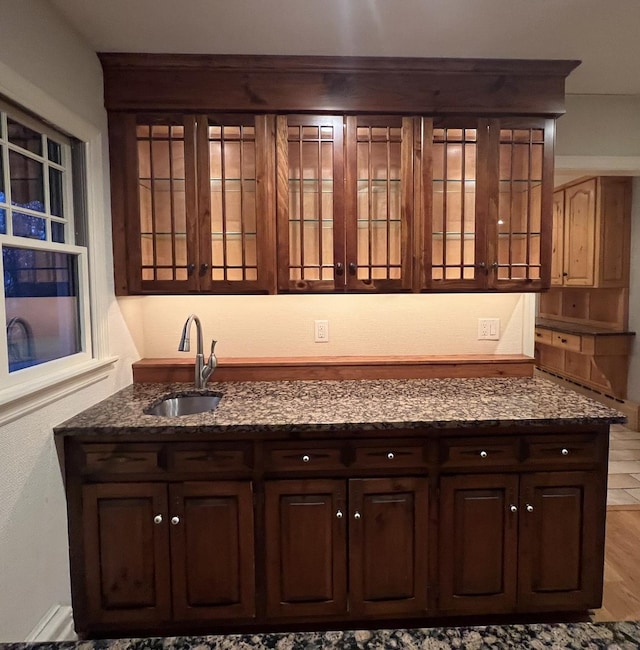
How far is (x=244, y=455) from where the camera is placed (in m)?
1.68

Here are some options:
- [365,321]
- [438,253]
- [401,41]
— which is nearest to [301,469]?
[365,321]

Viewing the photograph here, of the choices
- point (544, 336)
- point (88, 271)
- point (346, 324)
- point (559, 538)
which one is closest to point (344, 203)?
point (346, 324)

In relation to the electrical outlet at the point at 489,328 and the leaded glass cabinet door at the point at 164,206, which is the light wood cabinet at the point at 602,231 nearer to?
the electrical outlet at the point at 489,328

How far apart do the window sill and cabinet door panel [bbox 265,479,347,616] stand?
35.7 inches

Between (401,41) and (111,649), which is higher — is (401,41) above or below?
above

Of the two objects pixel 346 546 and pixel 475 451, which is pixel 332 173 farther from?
pixel 346 546

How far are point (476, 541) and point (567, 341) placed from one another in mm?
3678

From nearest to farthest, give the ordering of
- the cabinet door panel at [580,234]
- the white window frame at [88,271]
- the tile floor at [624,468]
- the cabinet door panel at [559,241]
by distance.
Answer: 1. the white window frame at [88,271]
2. the tile floor at [624,468]
3. the cabinet door panel at [580,234]
4. the cabinet door panel at [559,241]

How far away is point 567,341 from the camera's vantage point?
4.64 meters

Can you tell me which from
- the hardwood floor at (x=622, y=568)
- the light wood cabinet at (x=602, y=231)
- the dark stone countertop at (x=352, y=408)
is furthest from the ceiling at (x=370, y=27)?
the hardwood floor at (x=622, y=568)

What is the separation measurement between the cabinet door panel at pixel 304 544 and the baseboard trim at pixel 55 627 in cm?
79

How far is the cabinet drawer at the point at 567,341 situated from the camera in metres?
4.41

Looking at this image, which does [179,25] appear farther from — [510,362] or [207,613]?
[207,613]

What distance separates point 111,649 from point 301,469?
1094mm
